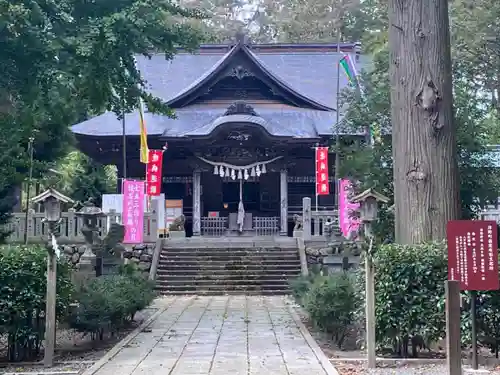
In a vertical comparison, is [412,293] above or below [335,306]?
above

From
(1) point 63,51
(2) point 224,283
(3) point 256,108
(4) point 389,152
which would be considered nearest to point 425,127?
(4) point 389,152

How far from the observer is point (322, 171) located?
2091cm

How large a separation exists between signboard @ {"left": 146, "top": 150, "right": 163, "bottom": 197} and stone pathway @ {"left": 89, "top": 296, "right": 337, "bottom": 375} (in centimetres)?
792

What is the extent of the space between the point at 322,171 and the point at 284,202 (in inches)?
83.7

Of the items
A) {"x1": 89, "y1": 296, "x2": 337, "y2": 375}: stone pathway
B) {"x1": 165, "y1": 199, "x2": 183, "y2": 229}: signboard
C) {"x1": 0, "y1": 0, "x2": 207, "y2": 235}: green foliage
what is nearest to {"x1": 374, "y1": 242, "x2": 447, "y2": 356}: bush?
{"x1": 89, "y1": 296, "x2": 337, "y2": 375}: stone pathway

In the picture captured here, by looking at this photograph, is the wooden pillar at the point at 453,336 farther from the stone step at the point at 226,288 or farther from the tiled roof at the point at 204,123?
the tiled roof at the point at 204,123

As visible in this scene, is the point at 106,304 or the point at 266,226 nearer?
the point at 106,304

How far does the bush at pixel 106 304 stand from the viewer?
29.2ft

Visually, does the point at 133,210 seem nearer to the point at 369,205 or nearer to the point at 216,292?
the point at 216,292

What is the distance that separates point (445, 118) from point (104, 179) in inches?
780

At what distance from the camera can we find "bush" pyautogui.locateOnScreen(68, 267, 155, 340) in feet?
29.2

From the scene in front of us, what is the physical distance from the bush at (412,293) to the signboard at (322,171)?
13.1 meters

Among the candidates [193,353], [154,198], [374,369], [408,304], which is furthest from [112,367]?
[154,198]

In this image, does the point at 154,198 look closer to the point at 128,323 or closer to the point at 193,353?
the point at 128,323
